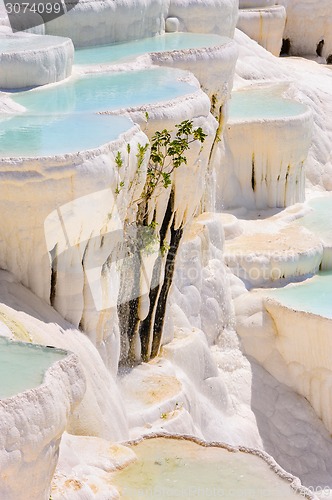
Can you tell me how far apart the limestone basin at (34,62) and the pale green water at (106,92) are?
15cm

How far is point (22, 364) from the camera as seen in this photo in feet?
24.1

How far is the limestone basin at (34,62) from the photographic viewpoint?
42.0 feet

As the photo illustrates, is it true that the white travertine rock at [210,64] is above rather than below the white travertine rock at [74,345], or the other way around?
above

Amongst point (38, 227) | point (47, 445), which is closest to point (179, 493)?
point (47, 445)

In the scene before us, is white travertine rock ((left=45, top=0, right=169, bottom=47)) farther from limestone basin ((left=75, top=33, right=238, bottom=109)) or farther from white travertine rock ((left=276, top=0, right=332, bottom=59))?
white travertine rock ((left=276, top=0, right=332, bottom=59))

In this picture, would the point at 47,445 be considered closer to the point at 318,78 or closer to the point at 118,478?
the point at 118,478

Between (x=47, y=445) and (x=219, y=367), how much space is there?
8.52m

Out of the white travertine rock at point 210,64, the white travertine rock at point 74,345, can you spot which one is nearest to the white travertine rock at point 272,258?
the white travertine rock at point 210,64

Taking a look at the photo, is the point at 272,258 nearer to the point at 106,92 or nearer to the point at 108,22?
the point at 108,22

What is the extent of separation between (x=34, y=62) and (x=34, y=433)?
6.97 m

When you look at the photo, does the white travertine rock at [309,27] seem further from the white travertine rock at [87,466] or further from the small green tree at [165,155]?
the white travertine rock at [87,466]

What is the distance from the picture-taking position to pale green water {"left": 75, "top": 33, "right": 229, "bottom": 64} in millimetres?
15102

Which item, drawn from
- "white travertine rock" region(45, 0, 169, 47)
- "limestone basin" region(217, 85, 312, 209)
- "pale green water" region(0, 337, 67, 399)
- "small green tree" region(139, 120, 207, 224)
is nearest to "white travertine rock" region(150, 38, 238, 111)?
"white travertine rock" region(45, 0, 169, 47)

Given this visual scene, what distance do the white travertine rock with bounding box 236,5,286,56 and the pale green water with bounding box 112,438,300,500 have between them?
15.9 m
